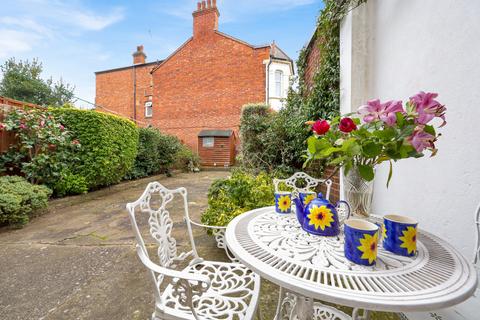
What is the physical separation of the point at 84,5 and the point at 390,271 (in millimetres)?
11034

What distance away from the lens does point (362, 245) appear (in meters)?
0.75

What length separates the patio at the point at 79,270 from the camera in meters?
1.57

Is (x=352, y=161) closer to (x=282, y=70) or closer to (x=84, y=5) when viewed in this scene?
(x=84, y=5)

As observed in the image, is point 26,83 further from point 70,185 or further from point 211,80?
point 70,185

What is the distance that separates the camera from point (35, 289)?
5.86ft

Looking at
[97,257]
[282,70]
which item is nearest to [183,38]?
[282,70]

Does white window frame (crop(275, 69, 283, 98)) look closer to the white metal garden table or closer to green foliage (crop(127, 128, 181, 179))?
green foliage (crop(127, 128, 181, 179))

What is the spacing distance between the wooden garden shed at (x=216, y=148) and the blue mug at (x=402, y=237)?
410 inches

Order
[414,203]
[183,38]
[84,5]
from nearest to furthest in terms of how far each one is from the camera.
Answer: [414,203], [84,5], [183,38]

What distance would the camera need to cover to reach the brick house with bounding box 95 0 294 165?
36.7ft

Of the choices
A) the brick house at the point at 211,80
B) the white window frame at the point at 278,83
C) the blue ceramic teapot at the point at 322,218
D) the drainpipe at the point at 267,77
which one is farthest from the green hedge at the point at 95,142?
the white window frame at the point at 278,83

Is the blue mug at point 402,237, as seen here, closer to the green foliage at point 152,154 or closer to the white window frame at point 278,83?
the green foliage at point 152,154

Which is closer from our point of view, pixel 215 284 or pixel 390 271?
pixel 390 271

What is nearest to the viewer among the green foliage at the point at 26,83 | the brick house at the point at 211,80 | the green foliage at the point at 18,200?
the green foliage at the point at 18,200
